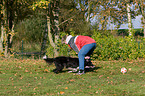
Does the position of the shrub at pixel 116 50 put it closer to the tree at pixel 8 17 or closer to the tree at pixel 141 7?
the tree at pixel 141 7

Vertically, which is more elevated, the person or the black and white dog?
the person

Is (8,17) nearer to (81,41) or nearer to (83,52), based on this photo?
(81,41)

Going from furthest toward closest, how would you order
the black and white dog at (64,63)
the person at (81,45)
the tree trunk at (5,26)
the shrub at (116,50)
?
the tree trunk at (5,26) → the shrub at (116,50) → the black and white dog at (64,63) → the person at (81,45)

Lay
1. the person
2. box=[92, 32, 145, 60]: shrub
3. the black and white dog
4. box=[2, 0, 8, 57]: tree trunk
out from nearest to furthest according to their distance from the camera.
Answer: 1. the person
2. the black and white dog
3. box=[92, 32, 145, 60]: shrub
4. box=[2, 0, 8, 57]: tree trunk

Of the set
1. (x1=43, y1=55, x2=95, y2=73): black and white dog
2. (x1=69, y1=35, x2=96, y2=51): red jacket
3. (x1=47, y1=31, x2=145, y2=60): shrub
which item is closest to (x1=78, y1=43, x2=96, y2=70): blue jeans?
(x1=69, y1=35, x2=96, y2=51): red jacket

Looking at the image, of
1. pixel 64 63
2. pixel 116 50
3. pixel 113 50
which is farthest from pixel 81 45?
pixel 116 50

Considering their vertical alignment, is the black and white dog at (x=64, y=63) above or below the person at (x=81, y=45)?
below

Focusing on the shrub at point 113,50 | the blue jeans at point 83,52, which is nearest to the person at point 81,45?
the blue jeans at point 83,52

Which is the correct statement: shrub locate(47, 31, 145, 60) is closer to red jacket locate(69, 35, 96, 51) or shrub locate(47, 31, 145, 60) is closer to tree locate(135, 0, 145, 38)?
tree locate(135, 0, 145, 38)

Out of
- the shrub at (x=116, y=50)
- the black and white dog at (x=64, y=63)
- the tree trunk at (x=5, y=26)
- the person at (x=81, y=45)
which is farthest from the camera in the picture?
the tree trunk at (x=5, y=26)

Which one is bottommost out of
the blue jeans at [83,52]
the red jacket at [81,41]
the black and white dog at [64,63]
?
the black and white dog at [64,63]

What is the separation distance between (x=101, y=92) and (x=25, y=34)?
2079cm

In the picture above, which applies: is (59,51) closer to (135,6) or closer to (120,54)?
(120,54)

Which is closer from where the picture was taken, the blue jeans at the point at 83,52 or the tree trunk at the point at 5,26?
the blue jeans at the point at 83,52
